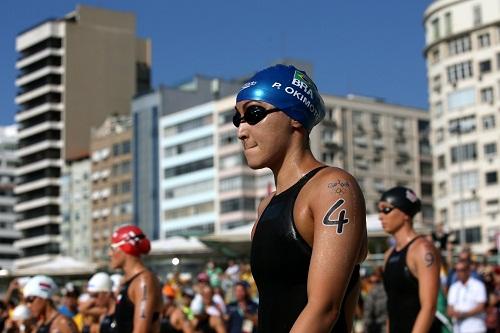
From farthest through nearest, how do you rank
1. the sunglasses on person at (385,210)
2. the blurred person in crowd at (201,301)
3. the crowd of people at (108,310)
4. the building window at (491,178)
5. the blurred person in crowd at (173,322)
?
the building window at (491,178), the blurred person in crowd at (201,301), the blurred person in crowd at (173,322), the crowd of people at (108,310), the sunglasses on person at (385,210)

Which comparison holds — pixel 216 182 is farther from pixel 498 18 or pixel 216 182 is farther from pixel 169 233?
pixel 498 18

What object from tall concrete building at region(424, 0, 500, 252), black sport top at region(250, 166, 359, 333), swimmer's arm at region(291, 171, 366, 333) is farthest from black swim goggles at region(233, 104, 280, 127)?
tall concrete building at region(424, 0, 500, 252)

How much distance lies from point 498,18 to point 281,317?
100573 millimetres

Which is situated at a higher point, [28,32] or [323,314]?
[28,32]

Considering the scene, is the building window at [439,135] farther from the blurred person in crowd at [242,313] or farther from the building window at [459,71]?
the blurred person in crowd at [242,313]

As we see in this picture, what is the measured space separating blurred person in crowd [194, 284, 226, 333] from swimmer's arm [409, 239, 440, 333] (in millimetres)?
10464

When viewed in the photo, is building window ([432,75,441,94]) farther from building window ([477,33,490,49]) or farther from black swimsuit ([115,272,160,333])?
black swimsuit ([115,272,160,333])

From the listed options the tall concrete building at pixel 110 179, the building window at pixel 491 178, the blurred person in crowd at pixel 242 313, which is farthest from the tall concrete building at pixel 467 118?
the blurred person in crowd at pixel 242 313

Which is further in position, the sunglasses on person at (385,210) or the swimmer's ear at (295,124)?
the sunglasses on person at (385,210)

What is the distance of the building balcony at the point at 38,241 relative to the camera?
14862cm

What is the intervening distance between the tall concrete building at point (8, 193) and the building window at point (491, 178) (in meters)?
99.5

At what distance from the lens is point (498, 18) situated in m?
101

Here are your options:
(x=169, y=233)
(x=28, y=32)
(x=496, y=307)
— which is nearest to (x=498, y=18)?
(x=169, y=233)

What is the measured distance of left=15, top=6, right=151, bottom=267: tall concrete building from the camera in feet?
478
